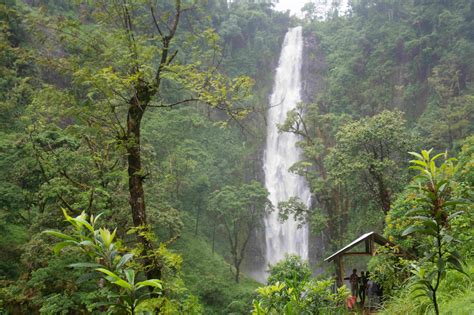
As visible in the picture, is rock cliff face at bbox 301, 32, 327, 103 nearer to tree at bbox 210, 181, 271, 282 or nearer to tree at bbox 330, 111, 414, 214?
tree at bbox 210, 181, 271, 282

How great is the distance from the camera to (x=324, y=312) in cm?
391

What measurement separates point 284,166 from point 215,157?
496 centimetres

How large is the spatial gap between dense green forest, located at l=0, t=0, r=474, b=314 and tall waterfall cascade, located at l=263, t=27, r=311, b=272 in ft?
2.81

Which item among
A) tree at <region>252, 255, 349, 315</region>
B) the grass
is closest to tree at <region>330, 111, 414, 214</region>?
the grass

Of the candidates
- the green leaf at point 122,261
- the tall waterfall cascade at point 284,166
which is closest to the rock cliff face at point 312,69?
the tall waterfall cascade at point 284,166

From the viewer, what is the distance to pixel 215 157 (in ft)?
86.9

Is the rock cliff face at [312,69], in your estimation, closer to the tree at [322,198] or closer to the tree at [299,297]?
the tree at [322,198]

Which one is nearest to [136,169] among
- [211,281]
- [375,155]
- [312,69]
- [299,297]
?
[299,297]

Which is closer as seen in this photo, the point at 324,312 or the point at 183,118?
the point at 324,312

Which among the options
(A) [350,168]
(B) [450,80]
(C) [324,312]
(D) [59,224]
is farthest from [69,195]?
(B) [450,80]

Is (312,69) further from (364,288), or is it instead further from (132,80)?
(132,80)

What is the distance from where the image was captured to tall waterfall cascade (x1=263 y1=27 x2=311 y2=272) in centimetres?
2511

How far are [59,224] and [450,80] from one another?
21.4 m

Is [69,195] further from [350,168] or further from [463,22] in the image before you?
[463,22]
